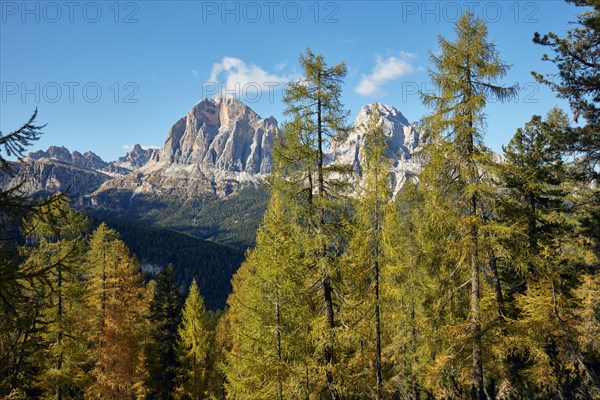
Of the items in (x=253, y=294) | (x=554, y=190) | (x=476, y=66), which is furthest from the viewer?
(x=554, y=190)

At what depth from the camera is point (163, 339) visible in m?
27.6

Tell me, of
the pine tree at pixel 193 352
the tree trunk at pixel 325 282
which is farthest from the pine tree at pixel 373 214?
the pine tree at pixel 193 352

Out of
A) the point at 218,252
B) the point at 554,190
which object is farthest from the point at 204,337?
the point at 218,252

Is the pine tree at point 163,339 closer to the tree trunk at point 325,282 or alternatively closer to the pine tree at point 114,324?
the pine tree at point 114,324

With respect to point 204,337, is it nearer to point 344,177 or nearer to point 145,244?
point 344,177

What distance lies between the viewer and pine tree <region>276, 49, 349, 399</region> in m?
11.6

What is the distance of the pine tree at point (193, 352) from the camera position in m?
26.1

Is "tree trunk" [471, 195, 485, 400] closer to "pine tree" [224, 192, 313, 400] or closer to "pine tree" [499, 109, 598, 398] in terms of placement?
"pine tree" [499, 109, 598, 398]

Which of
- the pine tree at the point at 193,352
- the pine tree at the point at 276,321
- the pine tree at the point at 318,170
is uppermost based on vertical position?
the pine tree at the point at 318,170

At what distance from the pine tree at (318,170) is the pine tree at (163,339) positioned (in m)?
19.6

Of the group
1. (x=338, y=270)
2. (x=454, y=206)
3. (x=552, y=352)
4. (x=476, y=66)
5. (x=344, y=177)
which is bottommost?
(x=552, y=352)

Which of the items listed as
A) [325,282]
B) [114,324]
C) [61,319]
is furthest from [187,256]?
[325,282]

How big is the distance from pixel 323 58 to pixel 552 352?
1697 centimetres

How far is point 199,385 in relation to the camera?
26531 millimetres
